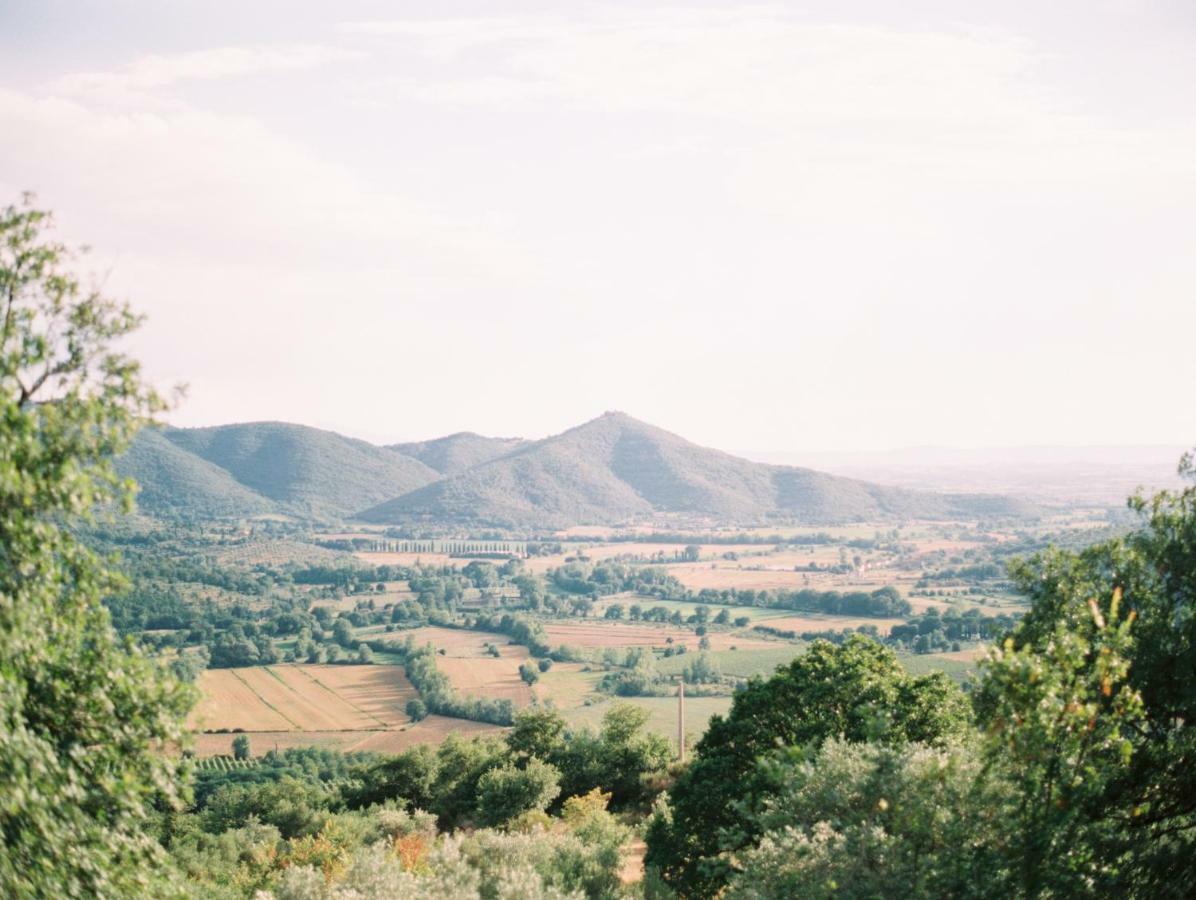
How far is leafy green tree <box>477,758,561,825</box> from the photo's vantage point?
31219 millimetres

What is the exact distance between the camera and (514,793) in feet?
104

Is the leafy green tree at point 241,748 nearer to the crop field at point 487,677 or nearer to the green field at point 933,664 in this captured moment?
the crop field at point 487,677

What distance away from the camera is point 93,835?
26.3ft

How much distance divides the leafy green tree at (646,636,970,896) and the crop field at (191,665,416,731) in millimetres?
44111

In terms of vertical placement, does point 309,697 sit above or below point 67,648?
below

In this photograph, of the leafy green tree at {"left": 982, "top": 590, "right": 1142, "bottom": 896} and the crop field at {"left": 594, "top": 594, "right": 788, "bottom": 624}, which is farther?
the crop field at {"left": 594, "top": 594, "right": 788, "bottom": 624}

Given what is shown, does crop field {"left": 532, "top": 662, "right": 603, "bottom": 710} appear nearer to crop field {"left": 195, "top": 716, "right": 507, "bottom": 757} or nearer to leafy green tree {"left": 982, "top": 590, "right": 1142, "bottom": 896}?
crop field {"left": 195, "top": 716, "right": 507, "bottom": 757}

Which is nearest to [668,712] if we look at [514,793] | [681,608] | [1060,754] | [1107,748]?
[514,793]

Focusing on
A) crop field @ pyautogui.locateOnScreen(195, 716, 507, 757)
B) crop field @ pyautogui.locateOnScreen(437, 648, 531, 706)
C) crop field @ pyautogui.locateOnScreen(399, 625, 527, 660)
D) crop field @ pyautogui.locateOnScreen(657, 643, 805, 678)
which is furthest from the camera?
crop field @ pyautogui.locateOnScreen(399, 625, 527, 660)

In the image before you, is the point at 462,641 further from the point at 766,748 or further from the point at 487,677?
the point at 766,748

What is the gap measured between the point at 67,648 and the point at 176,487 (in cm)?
19530

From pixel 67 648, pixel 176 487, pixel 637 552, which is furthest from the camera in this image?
pixel 176 487

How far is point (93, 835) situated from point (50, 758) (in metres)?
0.93

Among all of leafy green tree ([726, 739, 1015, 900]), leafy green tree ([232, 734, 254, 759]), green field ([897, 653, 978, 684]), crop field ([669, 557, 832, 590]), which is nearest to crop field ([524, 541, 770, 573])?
crop field ([669, 557, 832, 590])
